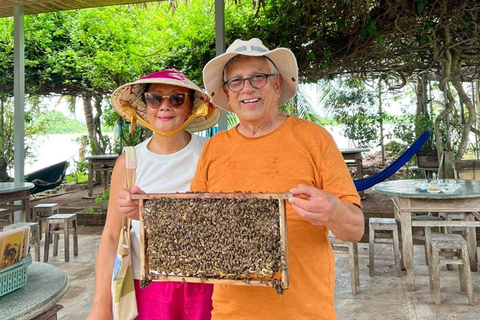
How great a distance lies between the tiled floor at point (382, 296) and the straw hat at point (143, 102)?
2452 millimetres

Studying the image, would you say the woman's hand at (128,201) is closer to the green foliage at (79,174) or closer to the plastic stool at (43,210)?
the plastic stool at (43,210)

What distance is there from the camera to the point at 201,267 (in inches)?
46.7

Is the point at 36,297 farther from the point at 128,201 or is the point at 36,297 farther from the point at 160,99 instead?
the point at 160,99

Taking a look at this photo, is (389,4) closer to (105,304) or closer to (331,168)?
(331,168)

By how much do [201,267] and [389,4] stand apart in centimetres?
461

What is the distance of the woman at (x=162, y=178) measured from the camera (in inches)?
59.5

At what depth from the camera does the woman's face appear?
5.14 feet

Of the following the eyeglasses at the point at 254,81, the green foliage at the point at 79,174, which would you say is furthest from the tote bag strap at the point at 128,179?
the green foliage at the point at 79,174

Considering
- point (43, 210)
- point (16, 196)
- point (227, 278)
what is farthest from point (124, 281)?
point (43, 210)

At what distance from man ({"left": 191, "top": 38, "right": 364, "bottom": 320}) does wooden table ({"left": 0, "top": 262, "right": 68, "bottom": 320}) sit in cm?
60

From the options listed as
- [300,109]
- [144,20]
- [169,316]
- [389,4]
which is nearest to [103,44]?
[144,20]

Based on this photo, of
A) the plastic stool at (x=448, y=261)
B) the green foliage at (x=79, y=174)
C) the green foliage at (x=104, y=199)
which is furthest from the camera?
the green foliage at (x=79, y=174)

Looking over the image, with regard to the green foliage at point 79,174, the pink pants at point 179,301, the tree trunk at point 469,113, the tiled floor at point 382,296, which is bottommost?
Answer: the tiled floor at point 382,296

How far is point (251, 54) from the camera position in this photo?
4.39ft
